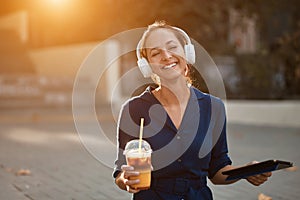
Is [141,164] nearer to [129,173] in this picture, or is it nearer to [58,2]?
[129,173]

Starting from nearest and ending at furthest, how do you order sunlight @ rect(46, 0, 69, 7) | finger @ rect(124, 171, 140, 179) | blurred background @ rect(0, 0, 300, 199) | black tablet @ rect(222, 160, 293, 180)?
finger @ rect(124, 171, 140, 179)
black tablet @ rect(222, 160, 293, 180)
blurred background @ rect(0, 0, 300, 199)
sunlight @ rect(46, 0, 69, 7)

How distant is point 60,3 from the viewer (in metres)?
25.6

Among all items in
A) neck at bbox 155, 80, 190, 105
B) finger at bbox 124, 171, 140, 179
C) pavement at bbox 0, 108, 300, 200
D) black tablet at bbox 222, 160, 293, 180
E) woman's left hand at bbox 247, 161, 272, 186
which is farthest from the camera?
pavement at bbox 0, 108, 300, 200

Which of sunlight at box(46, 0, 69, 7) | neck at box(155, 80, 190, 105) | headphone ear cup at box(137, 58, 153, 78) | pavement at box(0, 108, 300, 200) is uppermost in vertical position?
sunlight at box(46, 0, 69, 7)

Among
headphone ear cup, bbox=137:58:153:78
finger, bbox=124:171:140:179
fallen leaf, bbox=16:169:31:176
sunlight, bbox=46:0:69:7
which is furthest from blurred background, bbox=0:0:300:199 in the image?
finger, bbox=124:171:140:179

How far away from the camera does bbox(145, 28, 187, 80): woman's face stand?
316 centimetres

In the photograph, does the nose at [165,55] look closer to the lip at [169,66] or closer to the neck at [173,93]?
the lip at [169,66]

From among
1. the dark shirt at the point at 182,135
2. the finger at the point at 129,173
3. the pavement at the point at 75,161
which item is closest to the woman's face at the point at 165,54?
the dark shirt at the point at 182,135

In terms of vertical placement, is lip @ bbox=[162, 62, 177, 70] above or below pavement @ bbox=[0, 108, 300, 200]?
above

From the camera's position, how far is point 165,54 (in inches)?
124

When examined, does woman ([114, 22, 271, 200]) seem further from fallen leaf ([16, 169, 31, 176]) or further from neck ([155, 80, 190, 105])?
fallen leaf ([16, 169, 31, 176])

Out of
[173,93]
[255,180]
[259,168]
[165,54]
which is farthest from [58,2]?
[259,168]

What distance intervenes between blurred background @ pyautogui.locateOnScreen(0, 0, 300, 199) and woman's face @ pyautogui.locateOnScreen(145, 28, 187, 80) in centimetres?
698

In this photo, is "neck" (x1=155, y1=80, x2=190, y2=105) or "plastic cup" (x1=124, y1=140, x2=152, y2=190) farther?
"neck" (x1=155, y1=80, x2=190, y2=105)
